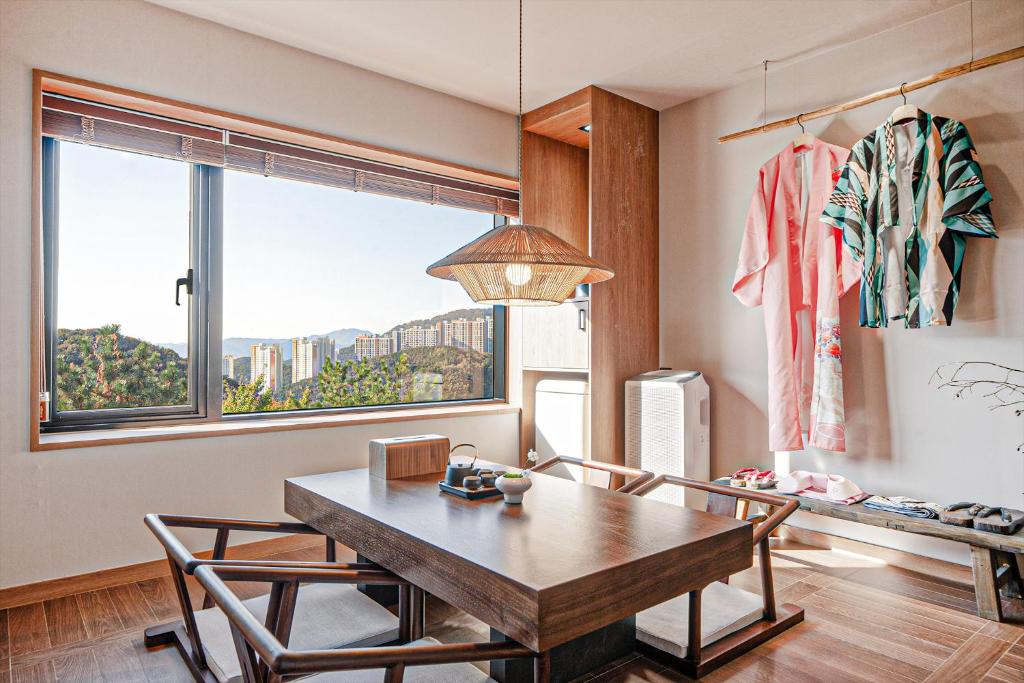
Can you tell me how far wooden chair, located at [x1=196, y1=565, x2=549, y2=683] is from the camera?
108 centimetres

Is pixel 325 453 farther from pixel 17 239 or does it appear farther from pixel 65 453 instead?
pixel 17 239

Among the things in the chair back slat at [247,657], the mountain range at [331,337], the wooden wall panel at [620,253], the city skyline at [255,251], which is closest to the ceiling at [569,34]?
the wooden wall panel at [620,253]

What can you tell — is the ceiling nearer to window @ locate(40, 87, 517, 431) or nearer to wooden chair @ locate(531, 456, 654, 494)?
window @ locate(40, 87, 517, 431)

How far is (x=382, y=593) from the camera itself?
8.22 feet

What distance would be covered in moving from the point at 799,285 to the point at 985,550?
1.50 meters

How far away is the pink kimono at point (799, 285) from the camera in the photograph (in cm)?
317

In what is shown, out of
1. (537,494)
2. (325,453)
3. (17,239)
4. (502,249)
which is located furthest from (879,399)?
(17,239)

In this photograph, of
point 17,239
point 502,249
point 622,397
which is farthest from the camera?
point 622,397

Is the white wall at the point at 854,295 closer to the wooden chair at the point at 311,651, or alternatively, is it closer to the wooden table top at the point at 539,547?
the wooden table top at the point at 539,547

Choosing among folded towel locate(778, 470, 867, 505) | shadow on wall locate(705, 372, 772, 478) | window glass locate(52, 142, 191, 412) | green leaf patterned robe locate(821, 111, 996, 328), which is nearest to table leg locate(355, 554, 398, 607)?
window glass locate(52, 142, 191, 412)

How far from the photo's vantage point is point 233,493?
313 cm

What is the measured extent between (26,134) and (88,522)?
5.36 ft

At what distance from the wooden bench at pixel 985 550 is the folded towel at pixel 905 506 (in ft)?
0.11

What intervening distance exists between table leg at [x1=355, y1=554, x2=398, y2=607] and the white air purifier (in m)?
1.74
